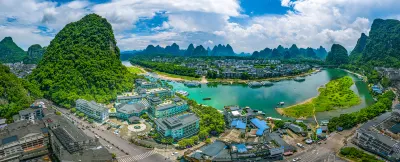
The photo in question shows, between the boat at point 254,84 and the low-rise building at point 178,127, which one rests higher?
the boat at point 254,84

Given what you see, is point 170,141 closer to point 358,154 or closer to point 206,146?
point 206,146

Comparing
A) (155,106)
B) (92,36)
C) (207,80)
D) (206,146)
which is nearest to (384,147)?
(206,146)

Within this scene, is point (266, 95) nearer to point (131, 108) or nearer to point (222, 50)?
point (131, 108)

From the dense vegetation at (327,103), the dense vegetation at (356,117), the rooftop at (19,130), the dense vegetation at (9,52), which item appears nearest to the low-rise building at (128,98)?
the rooftop at (19,130)

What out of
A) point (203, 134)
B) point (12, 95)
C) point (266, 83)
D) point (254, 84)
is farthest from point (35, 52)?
point (203, 134)

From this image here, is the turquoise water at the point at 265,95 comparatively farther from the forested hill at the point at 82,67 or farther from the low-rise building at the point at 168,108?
the forested hill at the point at 82,67

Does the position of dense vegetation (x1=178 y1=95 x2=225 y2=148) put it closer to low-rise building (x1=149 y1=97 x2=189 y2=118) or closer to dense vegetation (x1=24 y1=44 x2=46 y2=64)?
low-rise building (x1=149 y1=97 x2=189 y2=118)
